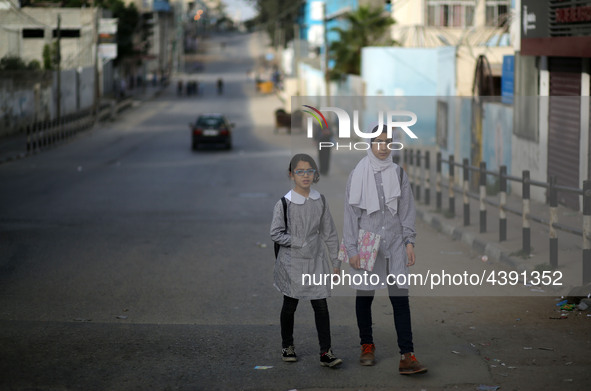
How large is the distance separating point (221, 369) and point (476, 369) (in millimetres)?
1930

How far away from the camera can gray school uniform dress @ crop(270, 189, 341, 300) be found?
718 cm

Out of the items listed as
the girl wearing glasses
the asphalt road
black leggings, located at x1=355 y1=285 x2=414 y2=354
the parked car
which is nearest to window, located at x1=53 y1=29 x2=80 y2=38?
the parked car

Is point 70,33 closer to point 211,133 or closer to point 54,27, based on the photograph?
point 54,27

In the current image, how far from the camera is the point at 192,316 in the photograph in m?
9.18

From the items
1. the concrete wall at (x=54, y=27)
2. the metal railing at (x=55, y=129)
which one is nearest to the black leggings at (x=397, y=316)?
the metal railing at (x=55, y=129)

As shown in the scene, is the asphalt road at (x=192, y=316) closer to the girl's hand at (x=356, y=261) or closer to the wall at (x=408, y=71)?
the girl's hand at (x=356, y=261)

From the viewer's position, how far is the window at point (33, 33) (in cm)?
6840

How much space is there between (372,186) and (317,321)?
1129 millimetres

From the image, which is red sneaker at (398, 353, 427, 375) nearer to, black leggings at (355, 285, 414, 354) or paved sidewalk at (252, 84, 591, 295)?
black leggings at (355, 285, 414, 354)

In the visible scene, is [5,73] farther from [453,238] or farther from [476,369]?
[476,369]

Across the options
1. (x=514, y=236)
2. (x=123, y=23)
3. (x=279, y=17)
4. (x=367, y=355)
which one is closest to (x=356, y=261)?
(x=367, y=355)

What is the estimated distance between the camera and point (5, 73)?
148 feet

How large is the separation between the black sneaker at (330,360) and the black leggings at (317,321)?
4 cm

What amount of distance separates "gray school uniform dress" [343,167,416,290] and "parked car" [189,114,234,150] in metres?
31.1
